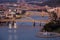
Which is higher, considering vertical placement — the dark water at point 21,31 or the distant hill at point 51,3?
the distant hill at point 51,3

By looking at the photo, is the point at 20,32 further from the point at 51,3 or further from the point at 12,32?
the point at 51,3

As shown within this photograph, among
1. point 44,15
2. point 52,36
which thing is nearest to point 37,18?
point 44,15

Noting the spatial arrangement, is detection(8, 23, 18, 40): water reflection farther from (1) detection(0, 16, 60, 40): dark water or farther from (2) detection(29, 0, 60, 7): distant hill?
(2) detection(29, 0, 60, 7): distant hill

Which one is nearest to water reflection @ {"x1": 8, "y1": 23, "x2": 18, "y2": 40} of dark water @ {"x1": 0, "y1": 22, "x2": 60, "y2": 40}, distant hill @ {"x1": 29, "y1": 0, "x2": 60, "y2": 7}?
dark water @ {"x1": 0, "y1": 22, "x2": 60, "y2": 40}

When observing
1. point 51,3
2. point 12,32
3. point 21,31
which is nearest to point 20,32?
point 21,31

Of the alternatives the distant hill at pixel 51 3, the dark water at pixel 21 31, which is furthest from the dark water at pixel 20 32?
the distant hill at pixel 51 3

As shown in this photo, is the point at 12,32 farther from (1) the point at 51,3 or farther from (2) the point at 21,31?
(1) the point at 51,3

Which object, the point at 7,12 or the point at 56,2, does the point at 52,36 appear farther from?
the point at 7,12

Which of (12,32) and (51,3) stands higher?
(51,3)

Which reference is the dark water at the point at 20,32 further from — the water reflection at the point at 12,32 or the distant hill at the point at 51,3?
the distant hill at the point at 51,3

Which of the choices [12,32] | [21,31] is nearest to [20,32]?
[21,31]

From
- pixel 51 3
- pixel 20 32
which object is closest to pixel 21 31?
pixel 20 32
